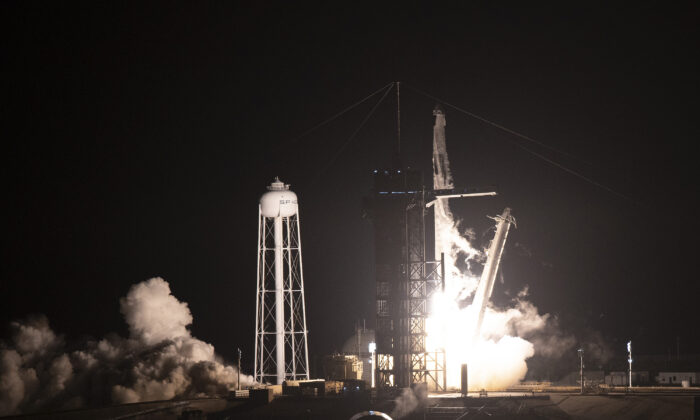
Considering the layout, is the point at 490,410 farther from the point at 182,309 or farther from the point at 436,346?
the point at 182,309

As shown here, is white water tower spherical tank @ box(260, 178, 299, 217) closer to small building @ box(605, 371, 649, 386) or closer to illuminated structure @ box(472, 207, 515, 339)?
illuminated structure @ box(472, 207, 515, 339)

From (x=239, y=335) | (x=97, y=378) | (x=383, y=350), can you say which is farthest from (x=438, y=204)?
(x=239, y=335)

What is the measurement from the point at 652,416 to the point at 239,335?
175 ft

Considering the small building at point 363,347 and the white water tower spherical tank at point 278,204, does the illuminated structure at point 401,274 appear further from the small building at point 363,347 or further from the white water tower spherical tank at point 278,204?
the small building at point 363,347

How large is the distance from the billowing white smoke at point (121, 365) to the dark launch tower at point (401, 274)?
11.3 metres

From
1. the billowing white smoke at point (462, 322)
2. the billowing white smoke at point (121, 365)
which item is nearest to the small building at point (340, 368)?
the billowing white smoke at point (121, 365)

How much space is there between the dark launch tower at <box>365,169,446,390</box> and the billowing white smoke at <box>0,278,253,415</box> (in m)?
11.3

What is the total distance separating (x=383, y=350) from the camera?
69812 millimetres

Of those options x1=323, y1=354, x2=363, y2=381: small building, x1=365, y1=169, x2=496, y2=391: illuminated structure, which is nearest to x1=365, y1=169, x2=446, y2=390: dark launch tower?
x1=365, y1=169, x2=496, y2=391: illuminated structure

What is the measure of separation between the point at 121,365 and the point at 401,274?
66.6ft

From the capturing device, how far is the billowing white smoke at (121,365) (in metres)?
66.5

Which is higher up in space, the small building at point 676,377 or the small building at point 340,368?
the small building at point 340,368

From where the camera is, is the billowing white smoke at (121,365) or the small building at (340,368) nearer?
the billowing white smoke at (121,365)

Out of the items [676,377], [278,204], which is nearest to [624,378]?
[676,377]
